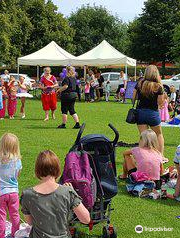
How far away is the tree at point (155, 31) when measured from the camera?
56375 mm

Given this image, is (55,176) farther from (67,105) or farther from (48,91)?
(48,91)

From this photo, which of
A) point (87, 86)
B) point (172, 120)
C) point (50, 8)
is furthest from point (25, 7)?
point (172, 120)

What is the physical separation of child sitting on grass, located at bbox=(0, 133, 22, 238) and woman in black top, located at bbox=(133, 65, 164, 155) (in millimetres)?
3847

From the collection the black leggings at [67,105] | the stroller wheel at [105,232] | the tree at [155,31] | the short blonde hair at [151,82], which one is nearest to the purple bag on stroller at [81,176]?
the stroller wheel at [105,232]

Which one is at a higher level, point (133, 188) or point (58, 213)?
point (58, 213)

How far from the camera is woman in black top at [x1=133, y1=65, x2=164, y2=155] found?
8430 mm

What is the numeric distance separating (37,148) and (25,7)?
48896 mm

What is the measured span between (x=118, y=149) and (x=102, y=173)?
17.1 ft

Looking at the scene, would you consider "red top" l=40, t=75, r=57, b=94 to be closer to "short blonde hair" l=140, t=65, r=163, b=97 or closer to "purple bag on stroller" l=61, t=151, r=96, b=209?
"short blonde hair" l=140, t=65, r=163, b=97

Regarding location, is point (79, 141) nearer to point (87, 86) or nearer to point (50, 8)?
point (87, 86)

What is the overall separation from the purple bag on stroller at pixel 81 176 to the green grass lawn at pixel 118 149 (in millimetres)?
822

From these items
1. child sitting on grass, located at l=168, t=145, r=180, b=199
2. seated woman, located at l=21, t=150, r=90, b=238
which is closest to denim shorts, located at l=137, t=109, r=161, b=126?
child sitting on grass, located at l=168, t=145, r=180, b=199

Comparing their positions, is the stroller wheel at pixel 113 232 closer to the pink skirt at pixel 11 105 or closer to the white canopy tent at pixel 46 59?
the pink skirt at pixel 11 105

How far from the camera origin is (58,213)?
3.77 meters
